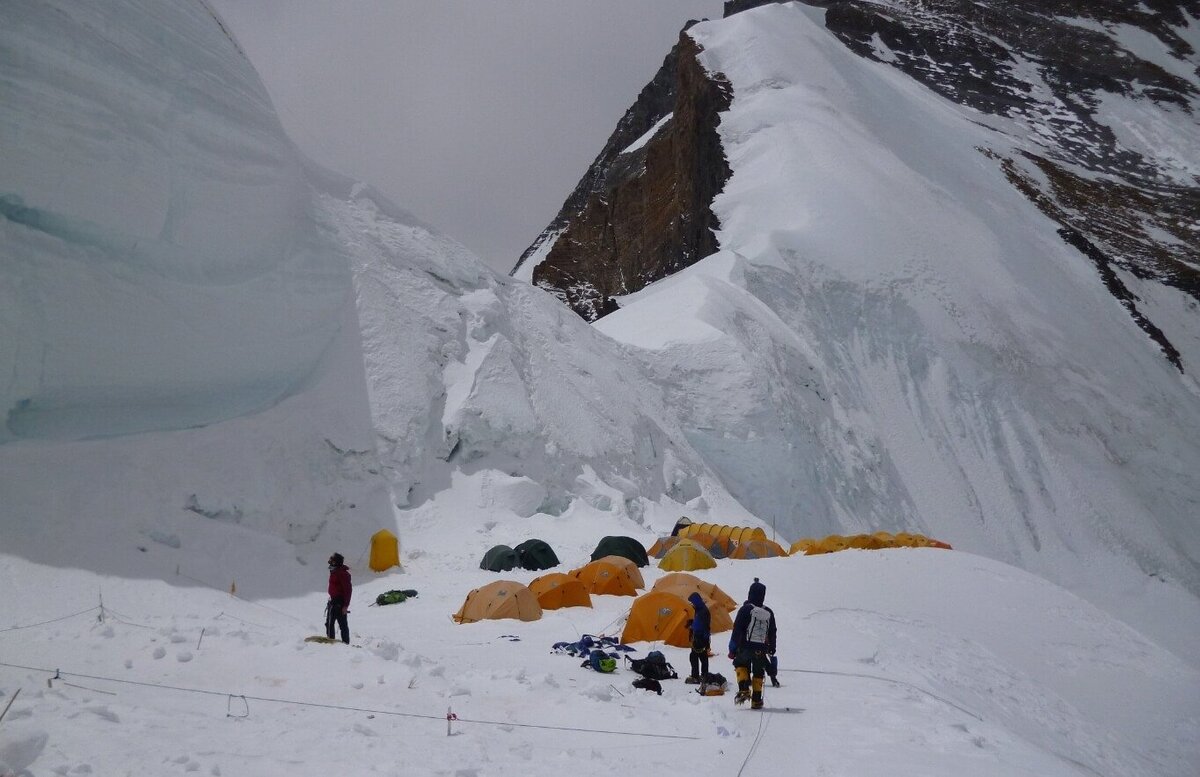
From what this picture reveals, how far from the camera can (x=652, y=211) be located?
190ft

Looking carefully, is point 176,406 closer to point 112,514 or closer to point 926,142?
point 112,514

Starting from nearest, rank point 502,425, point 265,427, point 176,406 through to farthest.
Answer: point 176,406, point 265,427, point 502,425

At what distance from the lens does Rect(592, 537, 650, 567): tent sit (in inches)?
737

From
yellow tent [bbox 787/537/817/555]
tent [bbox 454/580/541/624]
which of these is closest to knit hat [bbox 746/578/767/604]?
tent [bbox 454/580/541/624]

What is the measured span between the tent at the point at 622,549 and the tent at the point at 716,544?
7.29ft

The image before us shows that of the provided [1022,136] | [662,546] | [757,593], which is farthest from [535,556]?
[1022,136]

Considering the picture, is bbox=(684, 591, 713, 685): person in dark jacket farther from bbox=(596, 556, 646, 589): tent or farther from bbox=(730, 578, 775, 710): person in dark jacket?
bbox=(596, 556, 646, 589): tent

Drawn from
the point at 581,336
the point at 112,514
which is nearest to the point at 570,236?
the point at 581,336

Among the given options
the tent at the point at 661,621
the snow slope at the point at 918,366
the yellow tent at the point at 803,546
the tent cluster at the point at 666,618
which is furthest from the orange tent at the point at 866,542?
the tent at the point at 661,621

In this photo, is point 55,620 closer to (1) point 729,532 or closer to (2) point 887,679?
(2) point 887,679

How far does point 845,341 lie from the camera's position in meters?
38.0

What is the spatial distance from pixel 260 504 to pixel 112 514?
10.7 feet

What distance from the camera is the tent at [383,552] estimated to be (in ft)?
57.5

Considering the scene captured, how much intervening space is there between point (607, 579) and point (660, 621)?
148 inches
